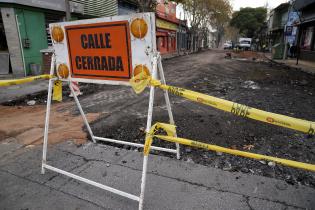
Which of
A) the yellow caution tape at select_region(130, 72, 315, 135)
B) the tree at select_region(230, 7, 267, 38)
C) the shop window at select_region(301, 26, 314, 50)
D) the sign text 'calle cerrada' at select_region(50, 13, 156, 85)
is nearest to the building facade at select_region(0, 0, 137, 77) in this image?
the sign text 'calle cerrada' at select_region(50, 13, 156, 85)

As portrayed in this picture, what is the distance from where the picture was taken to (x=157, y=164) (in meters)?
3.36

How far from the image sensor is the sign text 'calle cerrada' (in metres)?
2.47

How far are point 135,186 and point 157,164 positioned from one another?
58 cm

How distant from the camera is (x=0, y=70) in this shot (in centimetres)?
1186

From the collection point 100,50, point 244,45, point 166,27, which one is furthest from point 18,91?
point 244,45

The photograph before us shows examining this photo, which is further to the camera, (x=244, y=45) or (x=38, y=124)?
(x=244, y=45)

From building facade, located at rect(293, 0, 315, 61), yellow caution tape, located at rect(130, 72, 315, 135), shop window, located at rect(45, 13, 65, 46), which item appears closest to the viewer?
yellow caution tape, located at rect(130, 72, 315, 135)

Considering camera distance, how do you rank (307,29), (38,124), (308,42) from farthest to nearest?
(307,29)
(308,42)
(38,124)

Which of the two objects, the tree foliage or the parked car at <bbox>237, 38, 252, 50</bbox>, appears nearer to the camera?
the tree foliage

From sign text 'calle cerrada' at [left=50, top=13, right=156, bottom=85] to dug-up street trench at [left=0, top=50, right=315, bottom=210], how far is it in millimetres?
1317

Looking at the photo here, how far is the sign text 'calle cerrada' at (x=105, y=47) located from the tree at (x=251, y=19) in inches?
2290

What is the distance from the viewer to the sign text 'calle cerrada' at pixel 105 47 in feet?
8.09

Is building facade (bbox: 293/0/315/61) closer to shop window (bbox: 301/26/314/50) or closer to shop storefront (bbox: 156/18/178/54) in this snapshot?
shop window (bbox: 301/26/314/50)

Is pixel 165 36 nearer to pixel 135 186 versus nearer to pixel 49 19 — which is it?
pixel 49 19
